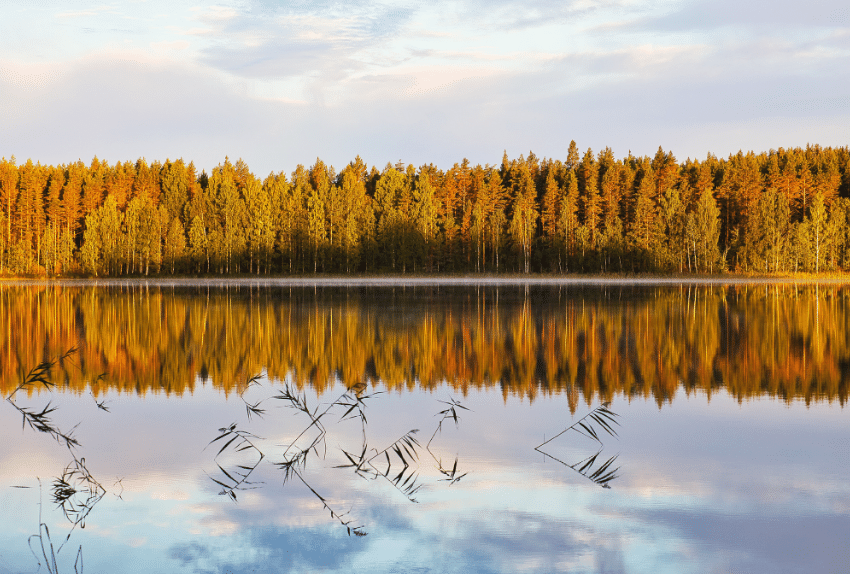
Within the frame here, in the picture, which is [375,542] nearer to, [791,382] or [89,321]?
[791,382]

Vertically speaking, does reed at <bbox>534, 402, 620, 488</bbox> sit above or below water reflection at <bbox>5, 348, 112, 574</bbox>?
below

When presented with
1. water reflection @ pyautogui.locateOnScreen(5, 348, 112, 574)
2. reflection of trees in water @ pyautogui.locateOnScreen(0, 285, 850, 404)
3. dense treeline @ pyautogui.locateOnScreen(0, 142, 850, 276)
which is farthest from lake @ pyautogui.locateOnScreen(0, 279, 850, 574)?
dense treeline @ pyautogui.locateOnScreen(0, 142, 850, 276)

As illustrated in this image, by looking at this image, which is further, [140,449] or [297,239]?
[297,239]

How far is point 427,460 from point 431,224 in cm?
9312

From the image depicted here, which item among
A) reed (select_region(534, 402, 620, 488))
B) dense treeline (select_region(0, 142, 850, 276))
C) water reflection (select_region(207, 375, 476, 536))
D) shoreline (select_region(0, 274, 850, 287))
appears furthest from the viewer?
dense treeline (select_region(0, 142, 850, 276))

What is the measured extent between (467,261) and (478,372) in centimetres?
8818

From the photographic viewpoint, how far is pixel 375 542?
7.09m

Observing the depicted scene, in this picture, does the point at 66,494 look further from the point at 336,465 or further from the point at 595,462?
the point at 595,462

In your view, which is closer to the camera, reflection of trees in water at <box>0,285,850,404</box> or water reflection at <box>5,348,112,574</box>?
water reflection at <box>5,348,112,574</box>

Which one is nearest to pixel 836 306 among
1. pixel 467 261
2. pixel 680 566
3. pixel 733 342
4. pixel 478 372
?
pixel 733 342

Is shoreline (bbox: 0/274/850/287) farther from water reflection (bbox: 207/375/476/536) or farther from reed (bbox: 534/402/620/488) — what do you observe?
water reflection (bbox: 207/375/476/536)

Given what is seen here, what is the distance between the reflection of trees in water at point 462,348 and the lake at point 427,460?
0.16 metres

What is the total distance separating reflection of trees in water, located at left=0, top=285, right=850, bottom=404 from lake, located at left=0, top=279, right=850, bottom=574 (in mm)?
157

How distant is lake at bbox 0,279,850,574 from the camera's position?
696cm
